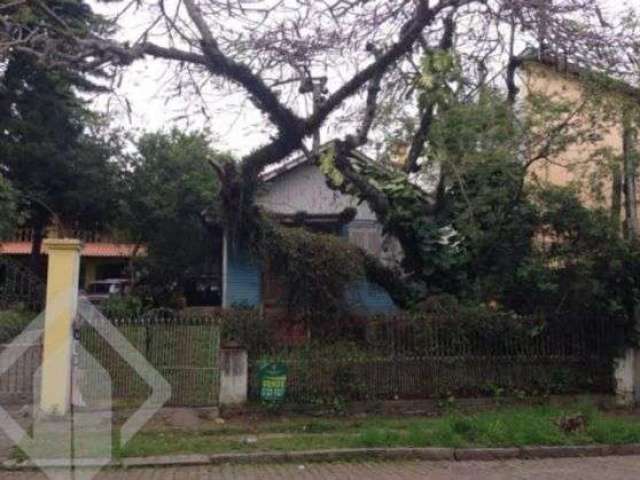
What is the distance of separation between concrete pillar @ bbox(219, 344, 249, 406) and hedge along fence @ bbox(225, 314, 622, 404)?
16 centimetres

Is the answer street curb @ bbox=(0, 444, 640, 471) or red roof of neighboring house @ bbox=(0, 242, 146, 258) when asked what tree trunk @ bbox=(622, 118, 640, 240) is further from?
red roof of neighboring house @ bbox=(0, 242, 146, 258)

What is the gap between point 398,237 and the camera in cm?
1455

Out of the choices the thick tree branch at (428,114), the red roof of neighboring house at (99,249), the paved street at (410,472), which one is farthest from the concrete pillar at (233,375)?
the red roof of neighboring house at (99,249)

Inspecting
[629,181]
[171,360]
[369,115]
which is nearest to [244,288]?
[369,115]

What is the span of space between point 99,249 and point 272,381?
3062 centimetres

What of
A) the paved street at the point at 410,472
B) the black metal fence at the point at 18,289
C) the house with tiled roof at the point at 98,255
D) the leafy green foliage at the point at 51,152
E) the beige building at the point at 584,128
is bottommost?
the paved street at the point at 410,472

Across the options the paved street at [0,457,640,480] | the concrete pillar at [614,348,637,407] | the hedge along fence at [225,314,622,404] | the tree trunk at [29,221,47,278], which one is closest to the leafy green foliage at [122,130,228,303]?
the tree trunk at [29,221,47,278]

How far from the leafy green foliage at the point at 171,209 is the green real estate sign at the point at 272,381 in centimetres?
1514

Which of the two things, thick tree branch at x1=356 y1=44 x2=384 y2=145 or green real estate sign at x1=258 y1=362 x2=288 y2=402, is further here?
thick tree branch at x1=356 y1=44 x2=384 y2=145

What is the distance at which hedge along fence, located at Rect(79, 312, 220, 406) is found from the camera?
10797 millimetres

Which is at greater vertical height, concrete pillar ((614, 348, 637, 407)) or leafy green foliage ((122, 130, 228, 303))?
leafy green foliage ((122, 130, 228, 303))

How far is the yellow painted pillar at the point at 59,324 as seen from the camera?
33.6ft

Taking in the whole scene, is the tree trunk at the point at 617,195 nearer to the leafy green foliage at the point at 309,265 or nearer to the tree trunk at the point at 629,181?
the tree trunk at the point at 629,181

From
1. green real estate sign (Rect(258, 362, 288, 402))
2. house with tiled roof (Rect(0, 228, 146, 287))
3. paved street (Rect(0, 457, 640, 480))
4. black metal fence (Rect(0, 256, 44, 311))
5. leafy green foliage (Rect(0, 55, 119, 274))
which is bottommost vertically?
paved street (Rect(0, 457, 640, 480))
